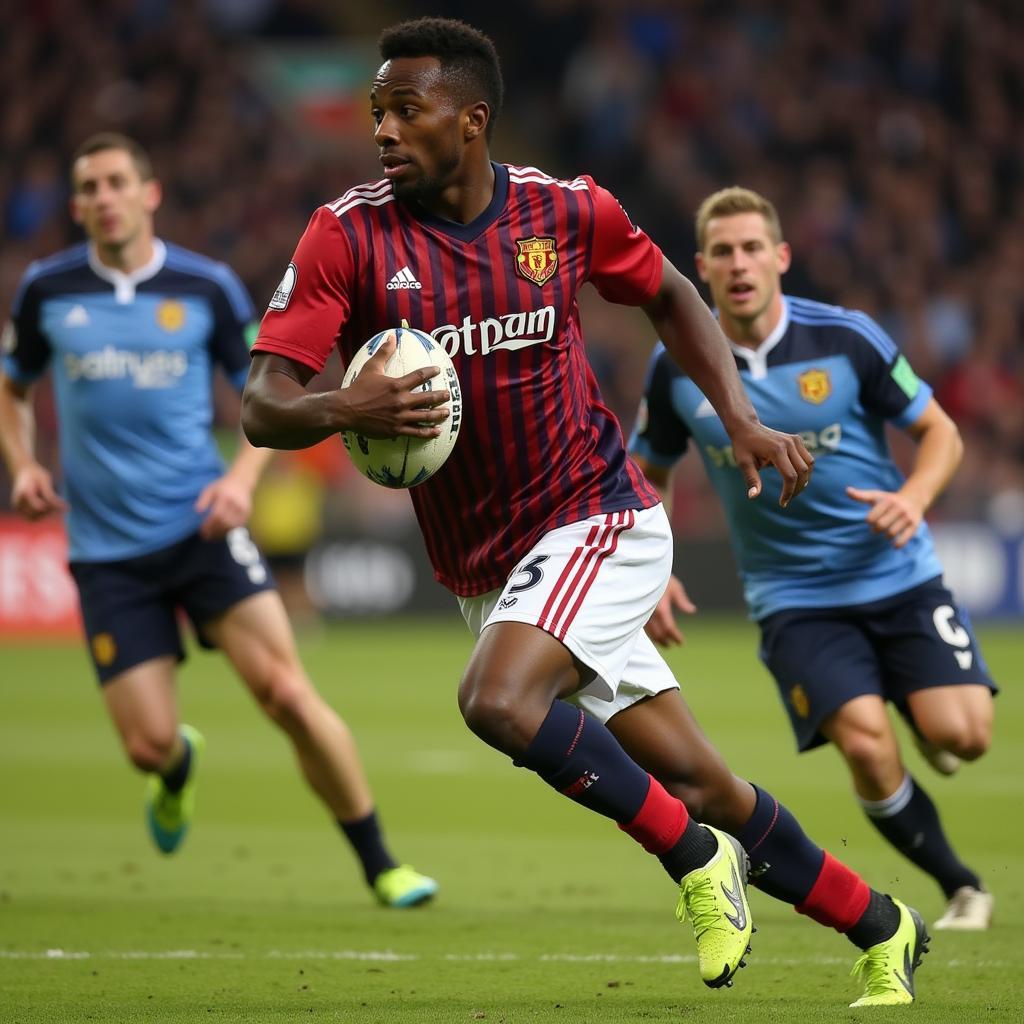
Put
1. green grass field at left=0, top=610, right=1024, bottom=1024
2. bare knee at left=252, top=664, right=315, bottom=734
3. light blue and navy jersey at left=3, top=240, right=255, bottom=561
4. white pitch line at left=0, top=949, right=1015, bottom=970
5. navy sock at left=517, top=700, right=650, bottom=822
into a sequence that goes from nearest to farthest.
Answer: navy sock at left=517, top=700, right=650, bottom=822
green grass field at left=0, top=610, right=1024, bottom=1024
white pitch line at left=0, top=949, right=1015, bottom=970
bare knee at left=252, top=664, right=315, bottom=734
light blue and navy jersey at left=3, top=240, right=255, bottom=561

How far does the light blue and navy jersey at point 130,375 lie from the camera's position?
713 centimetres

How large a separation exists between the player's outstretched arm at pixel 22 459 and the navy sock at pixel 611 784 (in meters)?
3.20

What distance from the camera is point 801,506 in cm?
636

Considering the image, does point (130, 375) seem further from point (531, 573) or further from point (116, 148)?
point (531, 573)

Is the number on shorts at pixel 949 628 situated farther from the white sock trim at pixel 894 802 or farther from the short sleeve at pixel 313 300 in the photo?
the short sleeve at pixel 313 300

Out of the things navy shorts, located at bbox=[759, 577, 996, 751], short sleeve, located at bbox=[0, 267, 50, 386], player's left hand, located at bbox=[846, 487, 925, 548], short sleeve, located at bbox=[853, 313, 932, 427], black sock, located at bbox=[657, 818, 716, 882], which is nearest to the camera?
black sock, located at bbox=[657, 818, 716, 882]

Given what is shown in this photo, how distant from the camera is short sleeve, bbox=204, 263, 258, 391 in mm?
7305

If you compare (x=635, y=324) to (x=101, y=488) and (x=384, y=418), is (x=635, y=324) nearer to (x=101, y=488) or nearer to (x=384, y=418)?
(x=101, y=488)

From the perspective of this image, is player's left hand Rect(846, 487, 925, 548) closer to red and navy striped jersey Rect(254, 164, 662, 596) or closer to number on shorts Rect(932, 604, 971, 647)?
number on shorts Rect(932, 604, 971, 647)

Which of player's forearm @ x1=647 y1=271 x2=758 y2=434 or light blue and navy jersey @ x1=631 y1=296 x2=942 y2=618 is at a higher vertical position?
player's forearm @ x1=647 y1=271 x2=758 y2=434

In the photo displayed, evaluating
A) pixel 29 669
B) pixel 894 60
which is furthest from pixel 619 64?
pixel 29 669

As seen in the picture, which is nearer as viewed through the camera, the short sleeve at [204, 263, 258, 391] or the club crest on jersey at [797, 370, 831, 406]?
the club crest on jersey at [797, 370, 831, 406]

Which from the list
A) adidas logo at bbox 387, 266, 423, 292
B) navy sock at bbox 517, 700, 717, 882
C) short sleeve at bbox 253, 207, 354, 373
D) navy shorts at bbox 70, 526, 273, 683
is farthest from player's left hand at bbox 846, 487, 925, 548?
navy shorts at bbox 70, 526, 273, 683

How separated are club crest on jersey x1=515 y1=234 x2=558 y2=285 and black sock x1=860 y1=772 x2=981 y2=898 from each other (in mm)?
2423
